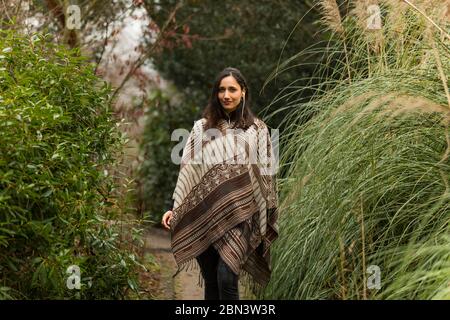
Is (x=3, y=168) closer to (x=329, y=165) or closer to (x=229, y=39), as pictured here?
(x=329, y=165)

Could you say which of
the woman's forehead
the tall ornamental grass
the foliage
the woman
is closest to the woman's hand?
the woman

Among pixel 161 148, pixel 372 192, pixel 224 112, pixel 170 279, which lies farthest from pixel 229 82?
pixel 161 148

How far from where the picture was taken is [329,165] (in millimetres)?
4746

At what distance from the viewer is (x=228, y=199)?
15.2ft

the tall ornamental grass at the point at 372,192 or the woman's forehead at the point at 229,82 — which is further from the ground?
the woman's forehead at the point at 229,82

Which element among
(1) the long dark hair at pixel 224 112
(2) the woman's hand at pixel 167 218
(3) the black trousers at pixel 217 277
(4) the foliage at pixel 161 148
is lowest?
(3) the black trousers at pixel 217 277

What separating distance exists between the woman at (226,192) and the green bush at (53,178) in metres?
0.58

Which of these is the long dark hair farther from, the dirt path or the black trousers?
the dirt path

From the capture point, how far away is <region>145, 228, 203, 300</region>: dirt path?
7.12m

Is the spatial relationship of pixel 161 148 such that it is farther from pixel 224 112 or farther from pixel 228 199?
pixel 228 199

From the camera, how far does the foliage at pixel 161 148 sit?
11219 mm

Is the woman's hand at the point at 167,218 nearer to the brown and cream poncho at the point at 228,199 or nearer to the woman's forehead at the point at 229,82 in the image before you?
the brown and cream poncho at the point at 228,199

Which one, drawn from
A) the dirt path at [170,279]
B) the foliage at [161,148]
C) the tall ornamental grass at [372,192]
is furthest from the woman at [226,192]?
the foliage at [161,148]

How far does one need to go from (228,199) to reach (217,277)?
1.40 ft
